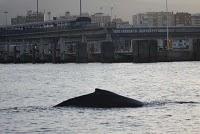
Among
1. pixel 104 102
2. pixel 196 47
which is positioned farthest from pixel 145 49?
pixel 104 102

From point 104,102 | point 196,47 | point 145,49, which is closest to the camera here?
point 104,102

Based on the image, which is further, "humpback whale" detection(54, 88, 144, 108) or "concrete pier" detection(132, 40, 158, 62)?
"concrete pier" detection(132, 40, 158, 62)

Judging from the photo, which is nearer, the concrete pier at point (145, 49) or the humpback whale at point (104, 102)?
the humpback whale at point (104, 102)

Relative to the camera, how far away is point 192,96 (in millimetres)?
57875

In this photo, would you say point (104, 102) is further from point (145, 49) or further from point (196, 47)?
point (196, 47)

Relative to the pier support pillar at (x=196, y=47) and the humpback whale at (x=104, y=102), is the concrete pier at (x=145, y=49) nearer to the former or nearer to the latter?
the pier support pillar at (x=196, y=47)

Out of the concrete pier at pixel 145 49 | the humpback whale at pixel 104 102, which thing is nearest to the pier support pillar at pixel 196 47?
the concrete pier at pixel 145 49

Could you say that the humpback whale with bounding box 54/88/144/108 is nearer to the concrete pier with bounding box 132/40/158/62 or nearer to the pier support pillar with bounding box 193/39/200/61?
the concrete pier with bounding box 132/40/158/62

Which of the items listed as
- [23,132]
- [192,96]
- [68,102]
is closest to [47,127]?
[23,132]

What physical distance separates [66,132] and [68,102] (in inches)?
443

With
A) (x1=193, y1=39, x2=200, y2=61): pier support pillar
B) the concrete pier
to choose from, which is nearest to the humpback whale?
the concrete pier

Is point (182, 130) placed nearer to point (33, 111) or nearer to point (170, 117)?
point (170, 117)

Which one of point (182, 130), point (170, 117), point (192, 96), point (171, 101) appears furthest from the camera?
point (192, 96)

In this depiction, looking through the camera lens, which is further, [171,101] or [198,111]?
[171,101]
